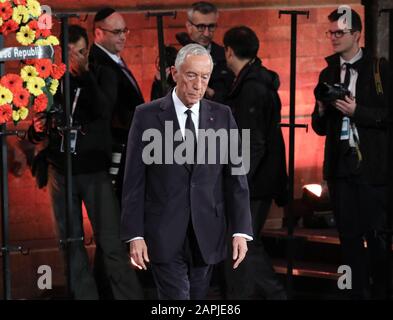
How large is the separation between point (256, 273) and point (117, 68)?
64.6 inches

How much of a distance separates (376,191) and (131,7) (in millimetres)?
2303

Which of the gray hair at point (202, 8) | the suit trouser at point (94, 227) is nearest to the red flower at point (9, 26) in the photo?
the suit trouser at point (94, 227)

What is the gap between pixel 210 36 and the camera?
32.4ft

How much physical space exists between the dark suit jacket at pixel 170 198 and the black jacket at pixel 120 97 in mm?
1803

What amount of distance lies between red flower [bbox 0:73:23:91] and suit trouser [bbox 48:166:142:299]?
3.66 feet

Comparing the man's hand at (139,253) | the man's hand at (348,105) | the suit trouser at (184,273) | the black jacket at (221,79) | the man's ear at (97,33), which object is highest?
the man's ear at (97,33)

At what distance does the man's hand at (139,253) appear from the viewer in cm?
761

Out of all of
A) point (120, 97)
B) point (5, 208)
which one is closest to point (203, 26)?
point (120, 97)

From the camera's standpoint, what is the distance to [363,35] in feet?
36.2

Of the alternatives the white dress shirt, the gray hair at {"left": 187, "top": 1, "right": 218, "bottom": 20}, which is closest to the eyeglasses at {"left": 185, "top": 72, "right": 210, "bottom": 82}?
the white dress shirt

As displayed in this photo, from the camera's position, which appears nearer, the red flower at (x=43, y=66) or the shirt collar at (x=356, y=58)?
the red flower at (x=43, y=66)

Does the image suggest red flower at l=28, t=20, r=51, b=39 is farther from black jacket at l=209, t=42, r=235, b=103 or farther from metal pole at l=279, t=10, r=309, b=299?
metal pole at l=279, t=10, r=309, b=299

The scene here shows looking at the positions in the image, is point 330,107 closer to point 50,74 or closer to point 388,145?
point 388,145

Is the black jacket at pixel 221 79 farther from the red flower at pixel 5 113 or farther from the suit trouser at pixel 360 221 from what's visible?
the red flower at pixel 5 113
